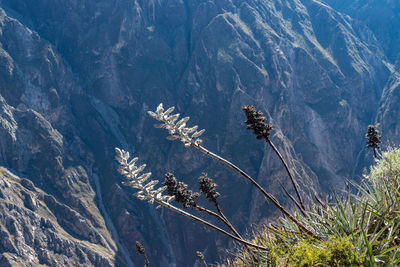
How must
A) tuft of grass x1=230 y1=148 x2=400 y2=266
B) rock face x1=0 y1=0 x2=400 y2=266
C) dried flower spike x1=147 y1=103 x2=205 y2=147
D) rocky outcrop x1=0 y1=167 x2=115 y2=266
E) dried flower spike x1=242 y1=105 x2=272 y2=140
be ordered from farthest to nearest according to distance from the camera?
1. rock face x1=0 y1=0 x2=400 y2=266
2. rocky outcrop x1=0 y1=167 x2=115 y2=266
3. dried flower spike x1=242 y1=105 x2=272 y2=140
4. dried flower spike x1=147 y1=103 x2=205 y2=147
5. tuft of grass x1=230 y1=148 x2=400 y2=266

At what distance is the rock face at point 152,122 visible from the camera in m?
136

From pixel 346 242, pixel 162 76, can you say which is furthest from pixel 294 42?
pixel 346 242

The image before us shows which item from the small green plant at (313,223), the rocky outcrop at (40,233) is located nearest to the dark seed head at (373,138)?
the small green plant at (313,223)

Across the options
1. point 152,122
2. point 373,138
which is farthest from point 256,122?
point 152,122

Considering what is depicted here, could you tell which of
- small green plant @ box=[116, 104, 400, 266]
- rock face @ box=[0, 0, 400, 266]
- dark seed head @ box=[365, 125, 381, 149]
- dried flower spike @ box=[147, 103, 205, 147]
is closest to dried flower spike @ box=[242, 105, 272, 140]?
small green plant @ box=[116, 104, 400, 266]

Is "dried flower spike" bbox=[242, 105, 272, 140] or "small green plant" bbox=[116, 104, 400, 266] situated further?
"dried flower spike" bbox=[242, 105, 272, 140]

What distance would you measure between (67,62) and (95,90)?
87.5 ft

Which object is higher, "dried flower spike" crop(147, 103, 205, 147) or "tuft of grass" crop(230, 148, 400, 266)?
"dried flower spike" crop(147, 103, 205, 147)

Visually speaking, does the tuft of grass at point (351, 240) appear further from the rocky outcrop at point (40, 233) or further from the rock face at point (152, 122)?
the rock face at point (152, 122)

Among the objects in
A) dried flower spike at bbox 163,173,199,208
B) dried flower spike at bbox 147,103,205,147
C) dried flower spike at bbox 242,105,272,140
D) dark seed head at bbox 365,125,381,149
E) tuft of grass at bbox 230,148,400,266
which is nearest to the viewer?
tuft of grass at bbox 230,148,400,266

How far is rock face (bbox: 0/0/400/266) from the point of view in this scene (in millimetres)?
136250

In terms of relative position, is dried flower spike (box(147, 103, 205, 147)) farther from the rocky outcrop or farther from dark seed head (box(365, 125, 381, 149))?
the rocky outcrop

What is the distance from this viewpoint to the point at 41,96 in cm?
17250

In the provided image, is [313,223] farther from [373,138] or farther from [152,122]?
[152,122]
